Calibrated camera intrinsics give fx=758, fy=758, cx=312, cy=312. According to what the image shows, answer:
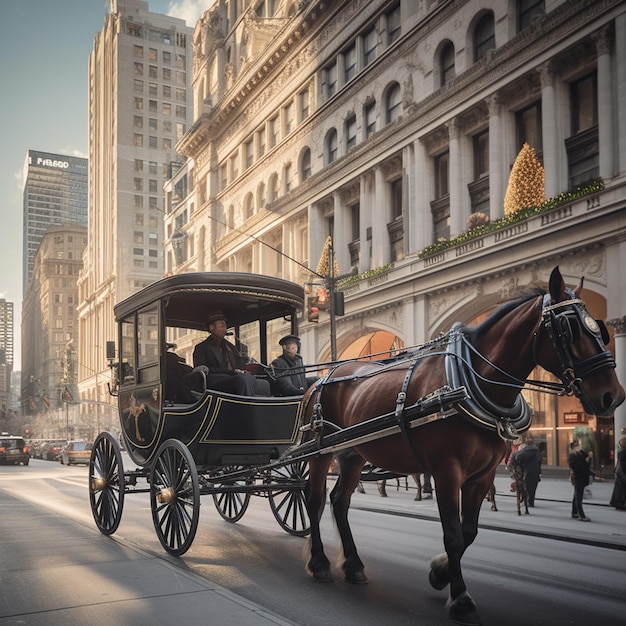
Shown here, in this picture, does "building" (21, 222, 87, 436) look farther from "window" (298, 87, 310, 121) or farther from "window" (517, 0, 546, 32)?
"window" (517, 0, 546, 32)

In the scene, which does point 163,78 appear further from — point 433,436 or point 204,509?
point 433,436

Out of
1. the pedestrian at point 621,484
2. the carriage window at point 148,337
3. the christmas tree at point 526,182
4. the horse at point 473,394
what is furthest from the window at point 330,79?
the horse at point 473,394

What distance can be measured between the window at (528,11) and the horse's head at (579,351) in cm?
2407

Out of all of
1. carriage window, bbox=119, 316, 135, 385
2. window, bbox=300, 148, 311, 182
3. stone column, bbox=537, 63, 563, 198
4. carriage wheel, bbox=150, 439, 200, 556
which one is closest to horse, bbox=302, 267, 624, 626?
carriage wheel, bbox=150, 439, 200, 556

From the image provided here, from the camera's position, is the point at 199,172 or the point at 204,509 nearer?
the point at 204,509

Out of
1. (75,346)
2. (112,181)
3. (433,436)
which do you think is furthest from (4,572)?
(75,346)

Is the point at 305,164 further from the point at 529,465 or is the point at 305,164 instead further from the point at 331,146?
the point at 529,465

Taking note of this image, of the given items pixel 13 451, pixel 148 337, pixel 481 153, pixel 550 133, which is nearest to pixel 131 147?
pixel 13 451

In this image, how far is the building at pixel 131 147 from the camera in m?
114

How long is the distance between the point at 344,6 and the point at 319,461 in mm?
35645

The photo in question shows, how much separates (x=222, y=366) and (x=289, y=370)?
1.00 metres

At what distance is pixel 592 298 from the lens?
88.0ft

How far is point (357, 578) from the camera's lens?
24.2 ft

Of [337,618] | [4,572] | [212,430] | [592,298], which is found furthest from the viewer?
[592,298]
